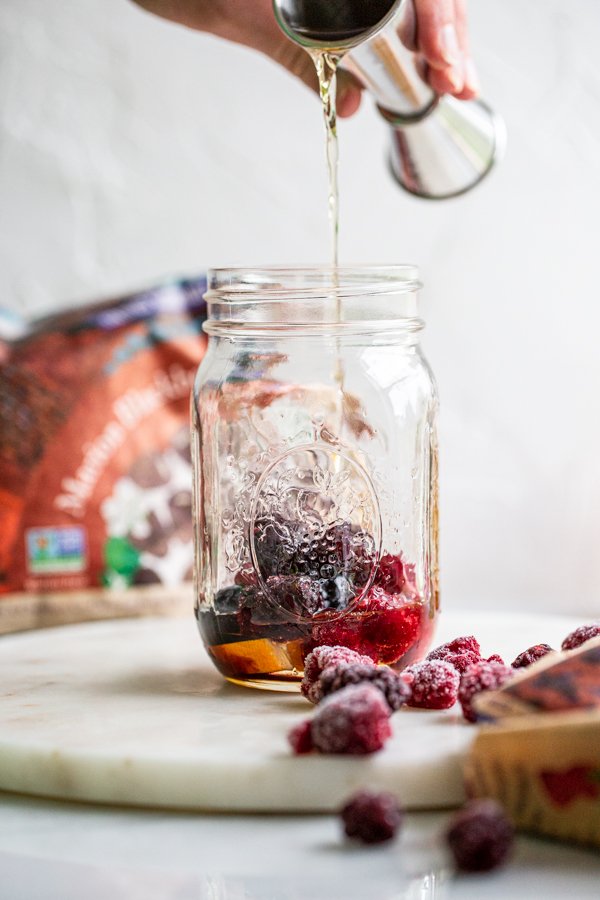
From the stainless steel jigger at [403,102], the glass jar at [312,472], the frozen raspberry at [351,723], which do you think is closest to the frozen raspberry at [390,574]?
the glass jar at [312,472]

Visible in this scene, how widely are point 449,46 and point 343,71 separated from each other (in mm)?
148

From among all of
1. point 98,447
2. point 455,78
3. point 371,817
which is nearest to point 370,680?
point 371,817

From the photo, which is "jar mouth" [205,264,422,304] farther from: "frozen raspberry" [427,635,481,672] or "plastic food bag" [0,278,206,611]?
"plastic food bag" [0,278,206,611]

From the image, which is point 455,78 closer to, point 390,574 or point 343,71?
point 343,71

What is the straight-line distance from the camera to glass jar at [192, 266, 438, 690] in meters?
1.20

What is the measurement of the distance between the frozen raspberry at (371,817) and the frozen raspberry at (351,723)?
0.09 meters

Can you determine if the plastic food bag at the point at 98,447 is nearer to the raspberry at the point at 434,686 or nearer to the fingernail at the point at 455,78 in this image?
the fingernail at the point at 455,78

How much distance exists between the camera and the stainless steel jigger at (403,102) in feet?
4.14

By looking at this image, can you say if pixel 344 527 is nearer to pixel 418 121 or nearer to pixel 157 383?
pixel 418 121

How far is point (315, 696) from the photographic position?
1106 mm

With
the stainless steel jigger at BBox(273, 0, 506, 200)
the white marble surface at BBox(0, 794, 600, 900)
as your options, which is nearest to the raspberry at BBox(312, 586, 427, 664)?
the white marble surface at BBox(0, 794, 600, 900)

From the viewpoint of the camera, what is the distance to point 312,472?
4.09ft

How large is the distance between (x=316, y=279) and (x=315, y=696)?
1.38ft

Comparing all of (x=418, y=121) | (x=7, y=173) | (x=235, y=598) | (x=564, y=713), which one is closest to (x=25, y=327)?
(x=7, y=173)
